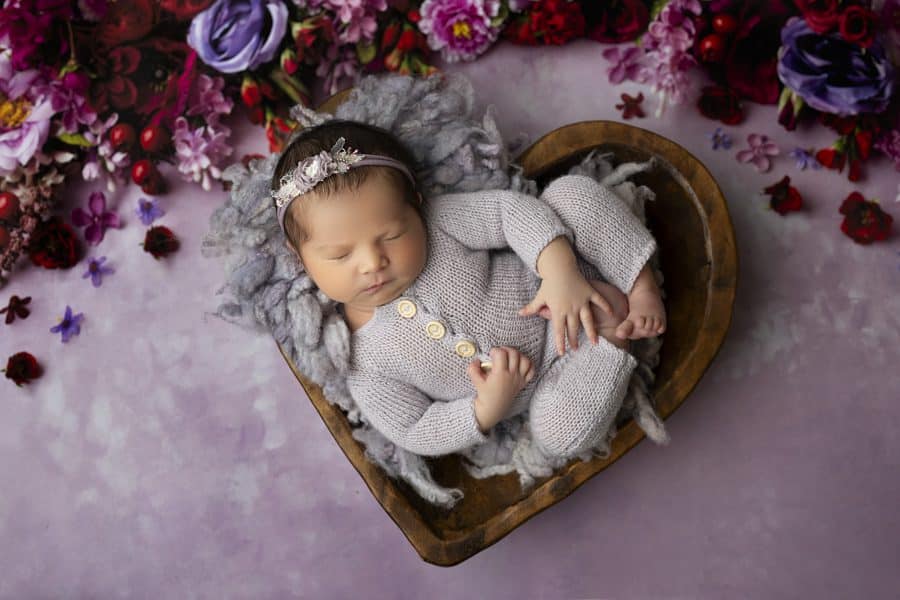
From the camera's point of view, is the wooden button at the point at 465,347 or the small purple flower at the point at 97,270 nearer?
the wooden button at the point at 465,347

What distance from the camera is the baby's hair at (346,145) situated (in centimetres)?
123

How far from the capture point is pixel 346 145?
1259mm

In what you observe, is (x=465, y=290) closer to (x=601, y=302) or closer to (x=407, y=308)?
(x=407, y=308)

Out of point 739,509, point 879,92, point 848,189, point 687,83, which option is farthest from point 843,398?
point 687,83

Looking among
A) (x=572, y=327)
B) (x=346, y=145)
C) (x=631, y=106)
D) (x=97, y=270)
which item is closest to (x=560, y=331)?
(x=572, y=327)

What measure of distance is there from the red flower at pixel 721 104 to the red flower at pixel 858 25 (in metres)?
0.24

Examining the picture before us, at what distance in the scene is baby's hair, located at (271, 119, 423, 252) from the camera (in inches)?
48.4

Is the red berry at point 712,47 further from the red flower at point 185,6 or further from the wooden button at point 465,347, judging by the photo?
the red flower at point 185,6

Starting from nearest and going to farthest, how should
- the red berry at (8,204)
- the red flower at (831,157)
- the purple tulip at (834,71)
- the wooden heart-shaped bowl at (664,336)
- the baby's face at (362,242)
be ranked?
1. the baby's face at (362,242)
2. the wooden heart-shaped bowl at (664,336)
3. the purple tulip at (834,71)
4. the red flower at (831,157)
5. the red berry at (8,204)

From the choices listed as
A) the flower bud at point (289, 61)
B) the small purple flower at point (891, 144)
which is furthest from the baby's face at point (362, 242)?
the small purple flower at point (891, 144)

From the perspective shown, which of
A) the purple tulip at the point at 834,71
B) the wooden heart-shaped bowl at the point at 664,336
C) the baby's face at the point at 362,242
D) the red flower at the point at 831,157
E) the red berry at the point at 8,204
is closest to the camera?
the baby's face at the point at 362,242

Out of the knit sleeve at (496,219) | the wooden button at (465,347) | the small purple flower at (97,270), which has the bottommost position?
the small purple flower at (97,270)

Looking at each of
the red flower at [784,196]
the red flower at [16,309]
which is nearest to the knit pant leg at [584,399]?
the red flower at [784,196]

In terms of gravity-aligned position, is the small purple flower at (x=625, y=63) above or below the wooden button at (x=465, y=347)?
above
